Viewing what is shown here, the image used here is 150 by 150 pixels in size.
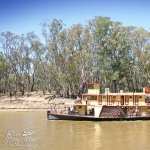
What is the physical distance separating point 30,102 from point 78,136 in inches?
1560

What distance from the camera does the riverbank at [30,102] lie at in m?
69.1

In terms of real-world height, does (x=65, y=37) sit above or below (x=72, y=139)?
above

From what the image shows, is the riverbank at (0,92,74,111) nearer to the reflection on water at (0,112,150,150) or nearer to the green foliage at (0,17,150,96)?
the green foliage at (0,17,150,96)

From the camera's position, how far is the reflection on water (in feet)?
92.4

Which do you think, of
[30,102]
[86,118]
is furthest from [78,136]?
[30,102]

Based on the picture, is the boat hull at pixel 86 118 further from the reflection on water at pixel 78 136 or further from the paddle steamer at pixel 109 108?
the reflection on water at pixel 78 136

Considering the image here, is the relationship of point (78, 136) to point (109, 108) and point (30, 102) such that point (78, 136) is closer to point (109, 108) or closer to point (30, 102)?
point (109, 108)

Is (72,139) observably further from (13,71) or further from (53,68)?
(13,71)

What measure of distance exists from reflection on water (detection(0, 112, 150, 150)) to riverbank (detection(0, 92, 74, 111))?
2477 cm

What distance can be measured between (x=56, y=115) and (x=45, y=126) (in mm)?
6191

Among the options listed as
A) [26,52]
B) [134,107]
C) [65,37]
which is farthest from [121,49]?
[134,107]

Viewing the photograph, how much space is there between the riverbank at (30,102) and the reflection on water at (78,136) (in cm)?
2477

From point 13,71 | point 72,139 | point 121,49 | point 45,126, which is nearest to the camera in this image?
point 72,139

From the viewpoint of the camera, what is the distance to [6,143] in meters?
29.7
